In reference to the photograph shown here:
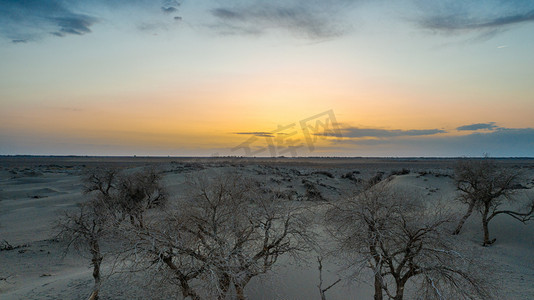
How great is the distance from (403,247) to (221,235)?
17.4 ft

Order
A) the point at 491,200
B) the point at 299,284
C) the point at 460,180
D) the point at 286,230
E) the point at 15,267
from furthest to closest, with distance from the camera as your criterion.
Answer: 1. the point at 460,180
2. the point at 491,200
3. the point at 15,267
4. the point at 299,284
5. the point at 286,230

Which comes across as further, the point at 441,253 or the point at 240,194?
the point at 240,194

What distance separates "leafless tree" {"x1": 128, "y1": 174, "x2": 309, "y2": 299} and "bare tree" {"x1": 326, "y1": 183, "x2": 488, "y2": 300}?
1713 mm

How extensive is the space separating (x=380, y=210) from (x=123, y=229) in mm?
7755

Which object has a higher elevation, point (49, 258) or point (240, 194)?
point (240, 194)

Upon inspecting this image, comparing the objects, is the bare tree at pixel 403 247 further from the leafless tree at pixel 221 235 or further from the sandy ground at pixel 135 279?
the leafless tree at pixel 221 235

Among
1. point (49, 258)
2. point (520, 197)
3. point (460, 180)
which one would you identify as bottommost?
point (49, 258)

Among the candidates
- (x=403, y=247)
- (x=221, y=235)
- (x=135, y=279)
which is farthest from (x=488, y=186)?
(x=135, y=279)

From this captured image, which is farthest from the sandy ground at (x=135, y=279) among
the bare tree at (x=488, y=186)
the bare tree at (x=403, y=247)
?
the bare tree at (x=488, y=186)

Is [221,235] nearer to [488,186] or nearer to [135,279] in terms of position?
[135,279]

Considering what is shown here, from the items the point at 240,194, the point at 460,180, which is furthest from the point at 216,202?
the point at 460,180

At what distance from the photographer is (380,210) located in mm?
10797

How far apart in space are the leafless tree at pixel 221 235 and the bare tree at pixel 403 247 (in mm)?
1713

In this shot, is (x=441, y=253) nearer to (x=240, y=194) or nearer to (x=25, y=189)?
(x=240, y=194)
